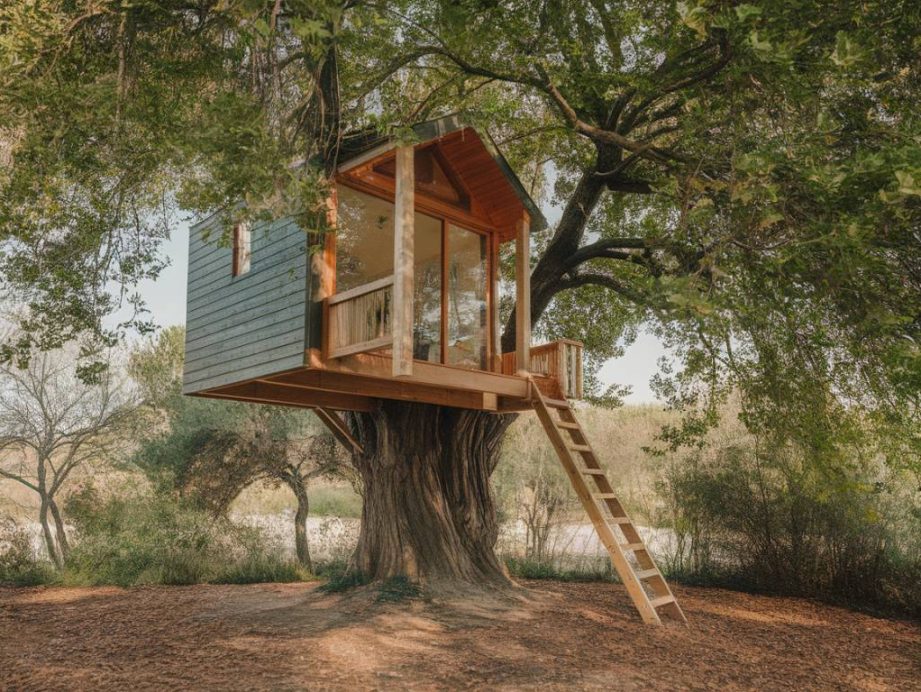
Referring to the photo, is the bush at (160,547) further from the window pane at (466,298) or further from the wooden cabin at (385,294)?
the window pane at (466,298)

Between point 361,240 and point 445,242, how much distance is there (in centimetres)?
110

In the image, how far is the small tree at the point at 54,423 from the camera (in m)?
12.9

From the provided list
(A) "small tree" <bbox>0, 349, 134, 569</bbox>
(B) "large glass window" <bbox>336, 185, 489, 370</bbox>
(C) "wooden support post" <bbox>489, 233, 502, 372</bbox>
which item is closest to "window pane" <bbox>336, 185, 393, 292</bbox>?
(B) "large glass window" <bbox>336, 185, 489, 370</bbox>

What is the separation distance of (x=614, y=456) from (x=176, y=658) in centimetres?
1249

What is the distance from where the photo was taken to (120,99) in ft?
18.1

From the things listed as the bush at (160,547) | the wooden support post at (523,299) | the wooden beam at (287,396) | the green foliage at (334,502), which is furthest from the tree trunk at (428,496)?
the green foliage at (334,502)

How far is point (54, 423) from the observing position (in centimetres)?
1313

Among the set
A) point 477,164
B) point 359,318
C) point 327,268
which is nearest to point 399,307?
point 359,318

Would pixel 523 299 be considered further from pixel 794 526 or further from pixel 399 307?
pixel 794 526

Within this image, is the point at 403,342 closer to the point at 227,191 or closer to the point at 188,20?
the point at 227,191

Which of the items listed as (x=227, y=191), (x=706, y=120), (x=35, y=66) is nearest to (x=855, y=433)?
(x=706, y=120)

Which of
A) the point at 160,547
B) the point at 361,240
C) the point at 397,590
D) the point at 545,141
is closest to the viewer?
the point at 361,240

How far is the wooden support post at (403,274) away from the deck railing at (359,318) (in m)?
0.15

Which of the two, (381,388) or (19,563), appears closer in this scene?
(381,388)
